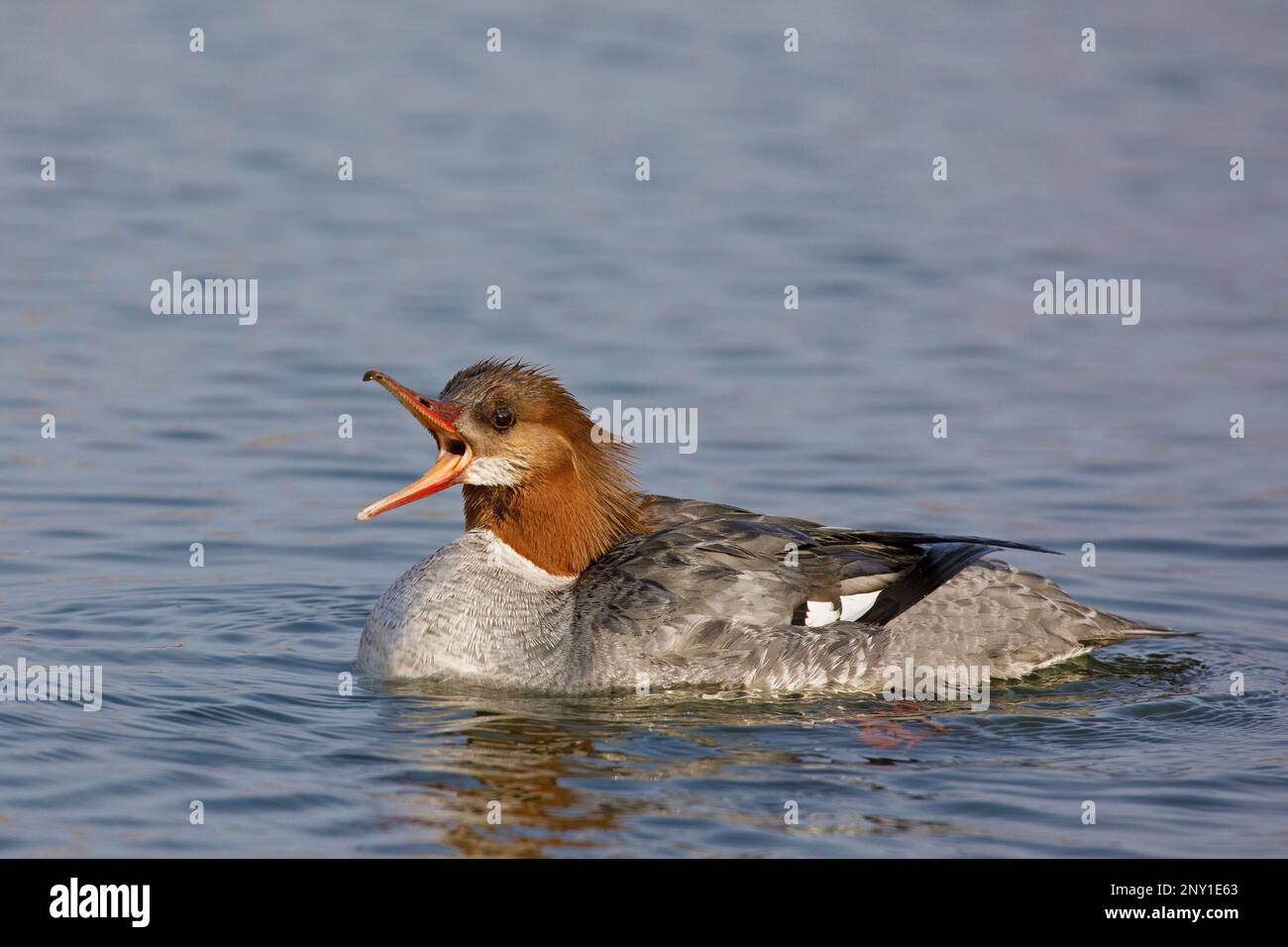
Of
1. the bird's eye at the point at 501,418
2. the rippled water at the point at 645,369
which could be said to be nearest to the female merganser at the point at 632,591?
the bird's eye at the point at 501,418

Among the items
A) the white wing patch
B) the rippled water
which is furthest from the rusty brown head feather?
the white wing patch

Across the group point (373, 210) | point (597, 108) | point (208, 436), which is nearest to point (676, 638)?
point (208, 436)

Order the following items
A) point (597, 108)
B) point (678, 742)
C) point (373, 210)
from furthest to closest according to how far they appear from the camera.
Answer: point (597, 108) → point (373, 210) → point (678, 742)

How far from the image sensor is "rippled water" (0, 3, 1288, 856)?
8.69 meters

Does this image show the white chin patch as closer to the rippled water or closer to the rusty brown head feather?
the rusty brown head feather

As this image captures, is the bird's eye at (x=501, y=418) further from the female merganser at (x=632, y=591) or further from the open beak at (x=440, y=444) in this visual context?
the open beak at (x=440, y=444)

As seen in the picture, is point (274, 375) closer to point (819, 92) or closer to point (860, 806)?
point (860, 806)

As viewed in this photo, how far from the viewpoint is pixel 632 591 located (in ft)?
33.3

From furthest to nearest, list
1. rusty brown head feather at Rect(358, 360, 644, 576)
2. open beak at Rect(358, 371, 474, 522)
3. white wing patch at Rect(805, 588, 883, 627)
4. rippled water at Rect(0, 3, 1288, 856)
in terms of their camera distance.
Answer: rusty brown head feather at Rect(358, 360, 644, 576), white wing patch at Rect(805, 588, 883, 627), open beak at Rect(358, 371, 474, 522), rippled water at Rect(0, 3, 1288, 856)

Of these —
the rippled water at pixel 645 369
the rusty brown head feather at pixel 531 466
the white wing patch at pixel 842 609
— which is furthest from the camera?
the rusty brown head feather at pixel 531 466

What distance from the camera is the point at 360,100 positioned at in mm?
22531

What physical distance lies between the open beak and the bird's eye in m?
0.20

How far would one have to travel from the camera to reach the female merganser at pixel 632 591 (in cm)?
1009
